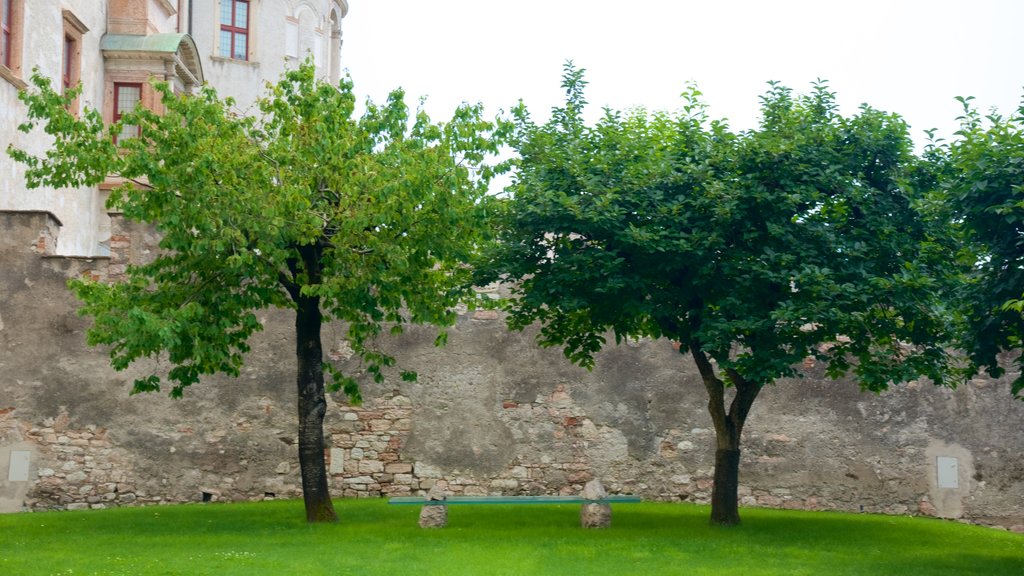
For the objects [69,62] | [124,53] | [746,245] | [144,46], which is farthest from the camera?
[124,53]

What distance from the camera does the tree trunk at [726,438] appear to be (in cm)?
1580

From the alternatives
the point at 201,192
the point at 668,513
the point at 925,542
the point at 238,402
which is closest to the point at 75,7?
the point at 238,402

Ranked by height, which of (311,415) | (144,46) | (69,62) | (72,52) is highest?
(144,46)

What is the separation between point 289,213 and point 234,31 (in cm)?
2275

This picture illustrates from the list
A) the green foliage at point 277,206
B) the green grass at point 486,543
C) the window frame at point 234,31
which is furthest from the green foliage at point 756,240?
the window frame at point 234,31

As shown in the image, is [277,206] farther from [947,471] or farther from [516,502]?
[947,471]

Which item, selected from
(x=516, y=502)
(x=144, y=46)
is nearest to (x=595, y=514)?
(x=516, y=502)

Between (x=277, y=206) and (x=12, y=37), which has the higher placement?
(x=12, y=37)

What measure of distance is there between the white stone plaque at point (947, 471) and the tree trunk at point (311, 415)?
8883 mm

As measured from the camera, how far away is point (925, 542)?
49.8 ft

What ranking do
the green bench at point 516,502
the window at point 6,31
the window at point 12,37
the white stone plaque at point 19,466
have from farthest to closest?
the window at point 12,37
the window at point 6,31
the white stone plaque at point 19,466
the green bench at point 516,502

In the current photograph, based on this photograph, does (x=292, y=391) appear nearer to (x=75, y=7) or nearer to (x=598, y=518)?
(x=598, y=518)

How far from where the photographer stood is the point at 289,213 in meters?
14.7

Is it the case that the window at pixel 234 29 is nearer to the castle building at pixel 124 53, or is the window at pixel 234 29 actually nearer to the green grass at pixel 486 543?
the castle building at pixel 124 53
